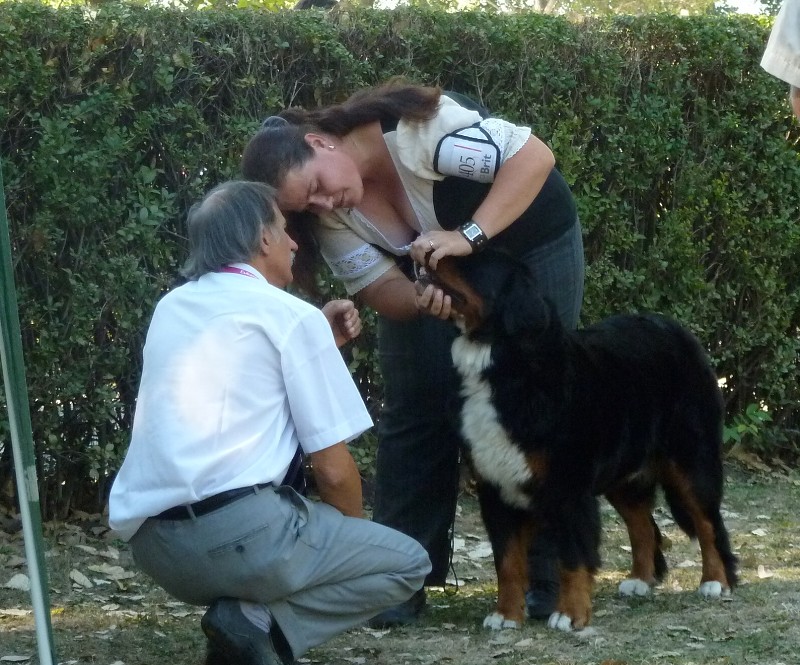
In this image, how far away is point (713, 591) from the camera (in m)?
4.04

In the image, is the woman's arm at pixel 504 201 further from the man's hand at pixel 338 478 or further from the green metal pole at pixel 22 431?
the green metal pole at pixel 22 431

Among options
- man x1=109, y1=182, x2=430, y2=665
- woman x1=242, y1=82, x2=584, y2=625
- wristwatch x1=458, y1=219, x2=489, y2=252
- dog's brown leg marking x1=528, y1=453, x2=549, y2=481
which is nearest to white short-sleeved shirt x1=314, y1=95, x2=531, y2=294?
woman x1=242, y1=82, x2=584, y2=625

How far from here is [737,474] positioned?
21.8ft

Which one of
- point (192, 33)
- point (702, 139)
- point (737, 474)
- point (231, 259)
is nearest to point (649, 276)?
point (702, 139)

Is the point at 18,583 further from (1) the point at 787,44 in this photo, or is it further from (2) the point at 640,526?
(1) the point at 787,44

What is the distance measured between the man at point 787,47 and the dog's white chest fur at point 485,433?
144cm

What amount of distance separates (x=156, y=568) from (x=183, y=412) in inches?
16.8

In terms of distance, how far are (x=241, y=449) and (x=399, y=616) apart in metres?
1.35

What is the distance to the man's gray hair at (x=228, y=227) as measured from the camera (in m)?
2.92

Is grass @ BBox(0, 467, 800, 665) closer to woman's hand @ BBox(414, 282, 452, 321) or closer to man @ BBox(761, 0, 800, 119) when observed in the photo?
woman's hand @ BBox(414, 282, 452, 321)

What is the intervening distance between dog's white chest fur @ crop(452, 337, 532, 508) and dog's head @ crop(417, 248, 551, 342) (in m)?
0.09

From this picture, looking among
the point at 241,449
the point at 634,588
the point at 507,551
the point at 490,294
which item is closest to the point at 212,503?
the point at 241,449

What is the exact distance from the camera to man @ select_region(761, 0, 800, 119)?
2352mm

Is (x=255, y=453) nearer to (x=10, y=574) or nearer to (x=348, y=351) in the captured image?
(x=10, y=574)
